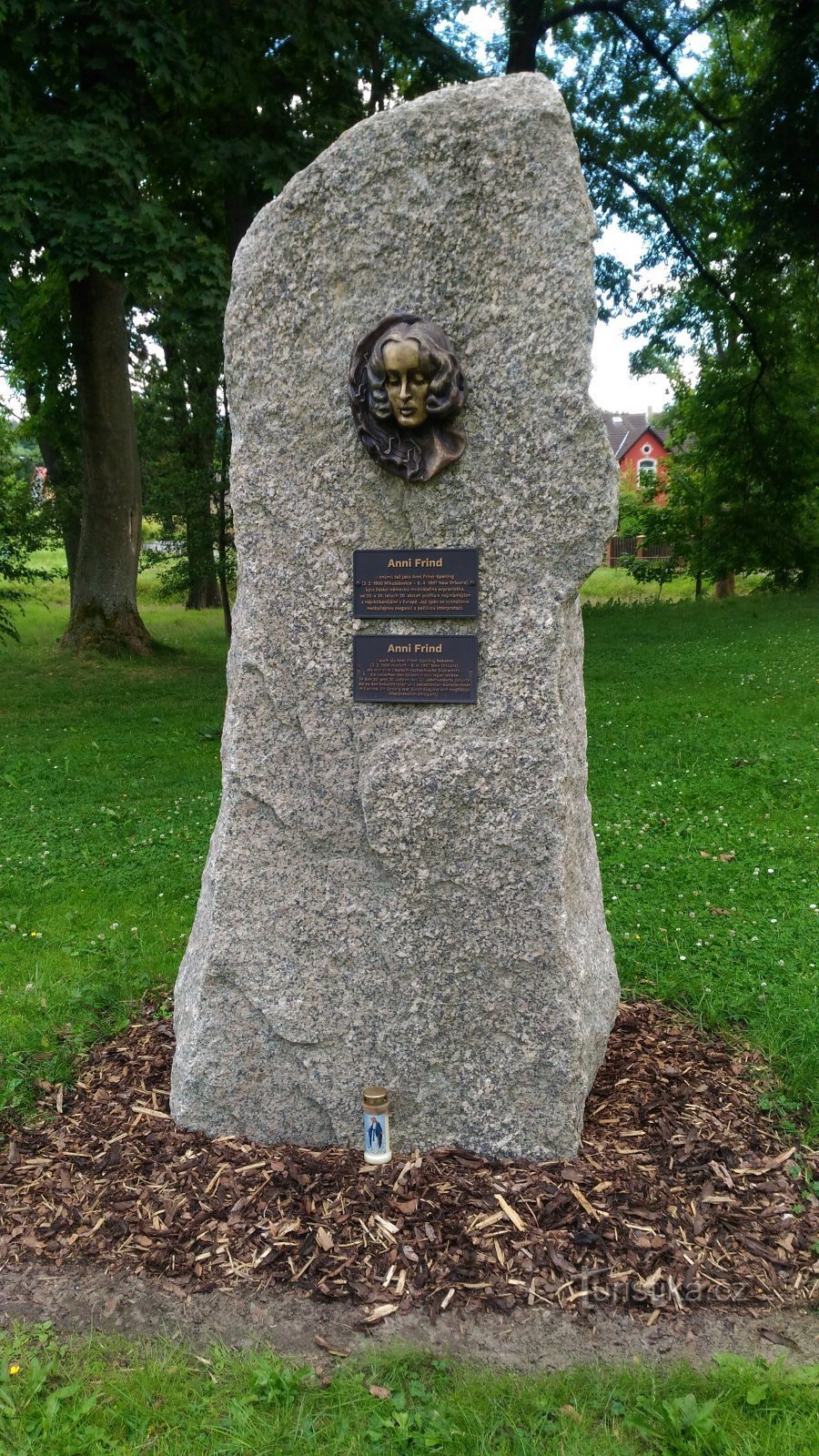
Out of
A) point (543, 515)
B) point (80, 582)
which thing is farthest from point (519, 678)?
point (80, 582)

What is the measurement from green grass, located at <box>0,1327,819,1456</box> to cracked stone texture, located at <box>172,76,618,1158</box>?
0.91m

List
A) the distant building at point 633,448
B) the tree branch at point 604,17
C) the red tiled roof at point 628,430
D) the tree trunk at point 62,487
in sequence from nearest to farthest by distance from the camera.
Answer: the tree branch at point 604,17
the tree trunk at point 62,487
the distant building at point 633,448
the red tiled roof at point 628,430

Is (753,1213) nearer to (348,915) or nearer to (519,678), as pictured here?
(348,915)

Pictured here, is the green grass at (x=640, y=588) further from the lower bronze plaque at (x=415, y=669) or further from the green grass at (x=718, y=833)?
the lower bronze plaque at (x=415, y=669)

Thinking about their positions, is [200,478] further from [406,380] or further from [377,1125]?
[377,1125]

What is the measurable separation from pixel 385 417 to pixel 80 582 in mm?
12188


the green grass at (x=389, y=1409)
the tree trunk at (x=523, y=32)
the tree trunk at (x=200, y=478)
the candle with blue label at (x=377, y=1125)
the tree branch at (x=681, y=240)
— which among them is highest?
the tree trunk at (x=523, y=32)

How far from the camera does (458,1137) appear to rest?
144 inches

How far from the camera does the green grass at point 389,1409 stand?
2.62 m

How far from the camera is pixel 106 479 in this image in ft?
46.2

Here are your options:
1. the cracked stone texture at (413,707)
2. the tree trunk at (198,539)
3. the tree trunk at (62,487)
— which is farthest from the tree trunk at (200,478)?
the cracked stone texture at (413,707)

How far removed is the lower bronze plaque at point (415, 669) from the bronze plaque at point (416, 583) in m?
0.10

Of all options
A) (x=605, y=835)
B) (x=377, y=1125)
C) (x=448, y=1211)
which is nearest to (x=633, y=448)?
(x=605, y=835)

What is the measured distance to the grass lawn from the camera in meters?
4.85
